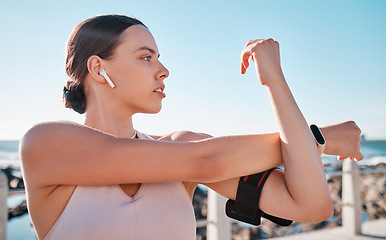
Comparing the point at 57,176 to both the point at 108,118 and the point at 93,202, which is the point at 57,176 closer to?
the point at 93,202

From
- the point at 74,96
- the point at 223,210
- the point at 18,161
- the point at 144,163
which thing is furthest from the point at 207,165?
the point at 18,161

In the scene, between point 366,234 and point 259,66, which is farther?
point 366,234

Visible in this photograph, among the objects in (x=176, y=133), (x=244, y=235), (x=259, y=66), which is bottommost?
(x=244, y=235)

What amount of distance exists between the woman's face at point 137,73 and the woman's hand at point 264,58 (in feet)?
1.02

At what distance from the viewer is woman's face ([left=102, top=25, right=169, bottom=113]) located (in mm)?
1253

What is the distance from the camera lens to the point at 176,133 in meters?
1.47

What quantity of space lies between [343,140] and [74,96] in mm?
1049

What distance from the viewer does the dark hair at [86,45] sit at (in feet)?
4.27

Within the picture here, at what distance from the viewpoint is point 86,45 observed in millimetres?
1346

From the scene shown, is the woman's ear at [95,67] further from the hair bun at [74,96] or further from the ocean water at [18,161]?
the ocean water at [18,161]

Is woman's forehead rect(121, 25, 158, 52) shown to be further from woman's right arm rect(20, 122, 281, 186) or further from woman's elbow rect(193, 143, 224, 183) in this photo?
woman's elbow rect(193, 143, 224, 183)

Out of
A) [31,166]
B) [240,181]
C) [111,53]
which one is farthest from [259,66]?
[31,166]

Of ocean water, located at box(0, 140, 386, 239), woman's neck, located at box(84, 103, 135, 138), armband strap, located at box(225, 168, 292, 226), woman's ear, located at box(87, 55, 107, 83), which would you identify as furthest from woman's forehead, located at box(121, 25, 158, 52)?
ocean water, located at box(0, 140, 386, 239)

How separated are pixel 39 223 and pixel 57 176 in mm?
193
